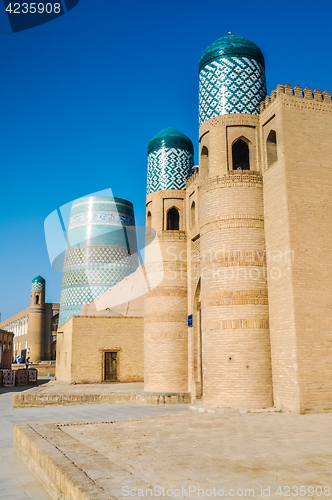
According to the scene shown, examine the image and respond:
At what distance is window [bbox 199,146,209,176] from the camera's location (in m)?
10.4

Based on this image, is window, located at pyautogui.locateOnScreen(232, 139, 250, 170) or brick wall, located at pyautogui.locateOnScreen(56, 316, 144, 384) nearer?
window, located at pyautogui.locateOnScreen(232, 139, 250, 170)

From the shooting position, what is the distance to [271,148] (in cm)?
946

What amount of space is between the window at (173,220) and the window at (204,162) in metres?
3.49

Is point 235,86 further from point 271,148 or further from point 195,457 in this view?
point 195,457

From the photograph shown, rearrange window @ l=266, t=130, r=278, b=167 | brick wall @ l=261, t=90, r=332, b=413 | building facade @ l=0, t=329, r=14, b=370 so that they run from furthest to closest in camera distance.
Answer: building facade @ l=0, t=329, r=14, b=370 < window @ l=266, t=130, r=278, b=167 < brick wall @ l=261, t=90, r=332, b=413

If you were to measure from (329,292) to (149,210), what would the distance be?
7003 mm

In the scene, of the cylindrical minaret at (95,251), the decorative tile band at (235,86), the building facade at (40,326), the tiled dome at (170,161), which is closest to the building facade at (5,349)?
the building facade at (40,326)

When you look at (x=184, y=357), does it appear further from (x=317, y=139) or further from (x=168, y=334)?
(x=317, y=139)

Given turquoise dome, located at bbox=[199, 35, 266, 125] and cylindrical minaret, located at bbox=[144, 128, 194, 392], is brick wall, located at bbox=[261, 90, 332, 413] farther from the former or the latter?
cylindrical minaret, located at bbox=[144, 128, 194, 392]

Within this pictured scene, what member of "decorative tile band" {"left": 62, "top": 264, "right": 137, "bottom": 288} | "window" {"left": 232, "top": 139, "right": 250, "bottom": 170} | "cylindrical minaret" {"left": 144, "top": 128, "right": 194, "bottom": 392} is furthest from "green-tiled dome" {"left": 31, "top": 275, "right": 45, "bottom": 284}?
"window" {"left": 232, "top": 139, "right": 250, "bottom": 170}

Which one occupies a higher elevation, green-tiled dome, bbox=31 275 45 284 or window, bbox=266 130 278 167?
green-tiled dome, bbox=31 275 45 284

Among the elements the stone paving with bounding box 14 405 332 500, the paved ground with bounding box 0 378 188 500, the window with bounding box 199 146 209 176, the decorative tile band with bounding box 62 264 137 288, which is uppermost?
the window with bounding box 199 146 209 176

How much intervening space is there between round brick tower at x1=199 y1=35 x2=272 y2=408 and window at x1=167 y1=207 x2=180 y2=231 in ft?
11.7

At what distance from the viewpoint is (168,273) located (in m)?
12.8
